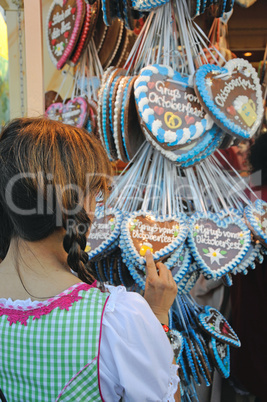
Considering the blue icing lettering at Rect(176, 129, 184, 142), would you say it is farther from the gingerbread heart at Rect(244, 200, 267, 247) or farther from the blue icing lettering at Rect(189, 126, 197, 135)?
the gingerbread heart at Rect(244, 200, 267, 247)

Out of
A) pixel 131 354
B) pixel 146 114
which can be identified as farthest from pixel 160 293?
pixel 146 114

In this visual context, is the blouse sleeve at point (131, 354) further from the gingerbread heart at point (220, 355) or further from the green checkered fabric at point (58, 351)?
the gingerbread heart at point (220, 355)

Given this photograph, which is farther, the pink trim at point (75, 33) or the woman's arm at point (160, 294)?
the pink trim at point (75, 33)

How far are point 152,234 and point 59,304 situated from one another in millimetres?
415

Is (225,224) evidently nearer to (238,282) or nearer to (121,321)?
(121,321)

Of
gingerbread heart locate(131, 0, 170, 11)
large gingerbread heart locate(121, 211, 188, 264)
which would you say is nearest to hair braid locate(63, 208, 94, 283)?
large gingerbread heart locate(121, 211, 188, 264)

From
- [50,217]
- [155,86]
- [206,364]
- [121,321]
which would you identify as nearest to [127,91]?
[155,86]

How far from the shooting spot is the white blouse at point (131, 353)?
1.98 ft

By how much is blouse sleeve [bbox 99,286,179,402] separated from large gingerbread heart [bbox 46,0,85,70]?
0.95m

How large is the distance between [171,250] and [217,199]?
0.99 ft

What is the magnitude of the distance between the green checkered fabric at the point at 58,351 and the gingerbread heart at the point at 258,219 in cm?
53

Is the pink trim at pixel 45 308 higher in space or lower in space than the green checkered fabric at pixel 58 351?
higher

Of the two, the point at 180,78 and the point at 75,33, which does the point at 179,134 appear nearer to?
the point at 180,78

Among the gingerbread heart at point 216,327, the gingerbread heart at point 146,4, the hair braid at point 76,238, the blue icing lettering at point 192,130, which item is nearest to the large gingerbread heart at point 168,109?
the blue icing lettering at point 192,130
